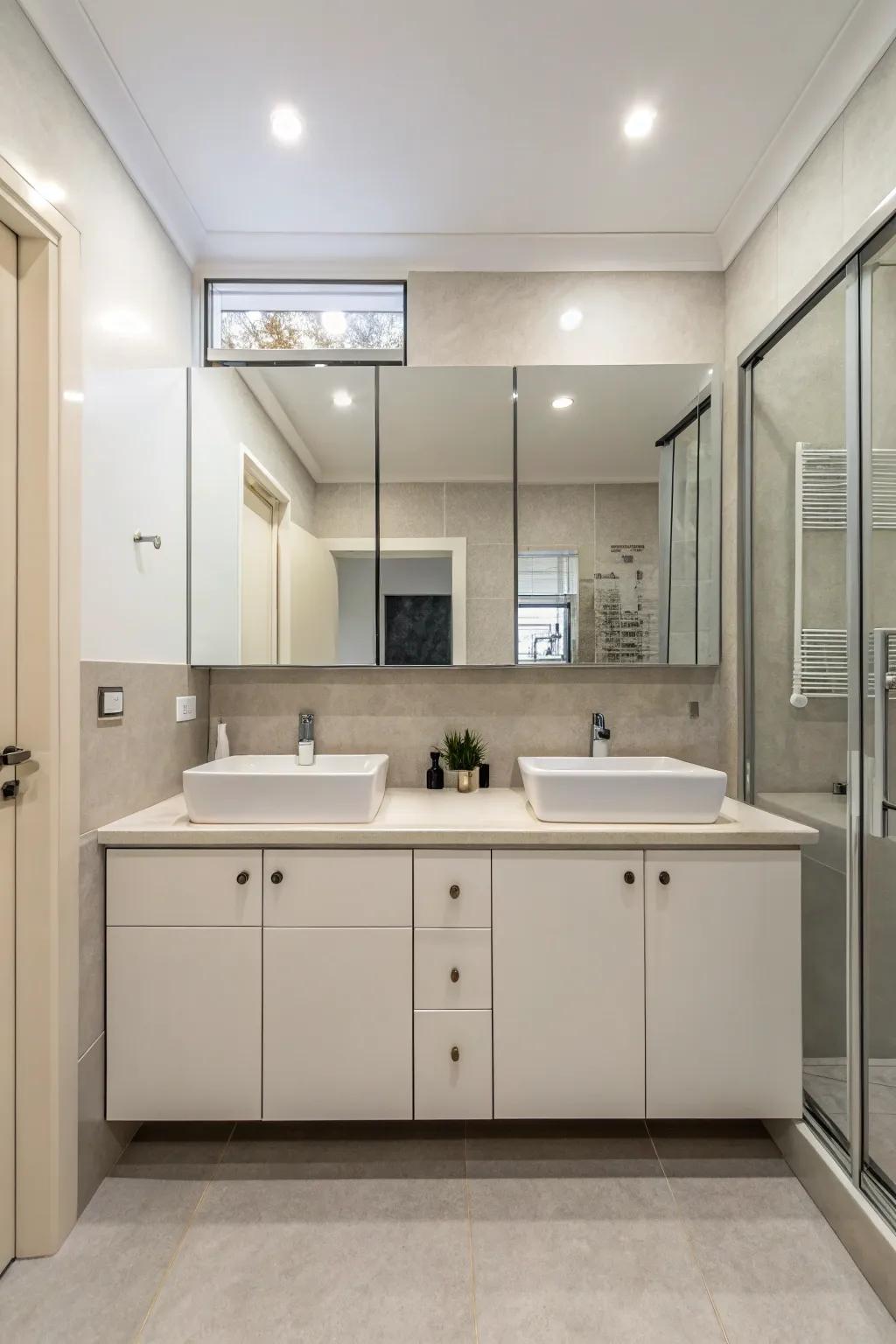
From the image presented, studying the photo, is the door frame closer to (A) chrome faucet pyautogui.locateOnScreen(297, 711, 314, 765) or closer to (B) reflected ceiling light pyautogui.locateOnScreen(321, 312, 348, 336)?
(A) chrome faucet pyautogui.locateOnScreen(297, 711, 314, 765)

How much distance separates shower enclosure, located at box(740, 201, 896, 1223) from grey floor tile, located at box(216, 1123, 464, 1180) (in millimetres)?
959

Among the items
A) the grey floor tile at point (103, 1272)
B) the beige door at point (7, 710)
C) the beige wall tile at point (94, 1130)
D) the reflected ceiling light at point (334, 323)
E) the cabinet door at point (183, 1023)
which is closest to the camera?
the grey floor tile at point (103, 1272)

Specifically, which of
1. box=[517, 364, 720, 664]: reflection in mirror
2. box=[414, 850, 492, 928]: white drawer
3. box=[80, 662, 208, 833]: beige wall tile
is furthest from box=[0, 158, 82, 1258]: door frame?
box=[517, 364, 720, 664]: reflection in mirror

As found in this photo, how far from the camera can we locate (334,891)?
5.50 ft

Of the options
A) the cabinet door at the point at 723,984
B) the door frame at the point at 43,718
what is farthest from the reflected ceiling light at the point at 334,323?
the cabinet door at the point at 723,984

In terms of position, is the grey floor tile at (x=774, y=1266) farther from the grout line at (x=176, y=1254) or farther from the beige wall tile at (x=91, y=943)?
the beige wall tile at (x=91, y=943)

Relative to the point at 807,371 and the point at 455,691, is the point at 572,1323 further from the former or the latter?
the point at 807,371

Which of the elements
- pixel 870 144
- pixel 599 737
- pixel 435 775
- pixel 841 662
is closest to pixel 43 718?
pixel 435 775

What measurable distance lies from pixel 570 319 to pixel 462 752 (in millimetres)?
1505

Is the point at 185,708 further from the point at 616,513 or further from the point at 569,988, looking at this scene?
the point at 616,513

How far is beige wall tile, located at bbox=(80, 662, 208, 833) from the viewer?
1601 mm

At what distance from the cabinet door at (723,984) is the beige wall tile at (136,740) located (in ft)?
4.52

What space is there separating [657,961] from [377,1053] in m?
0.74

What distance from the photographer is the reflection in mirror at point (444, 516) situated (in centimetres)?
220
